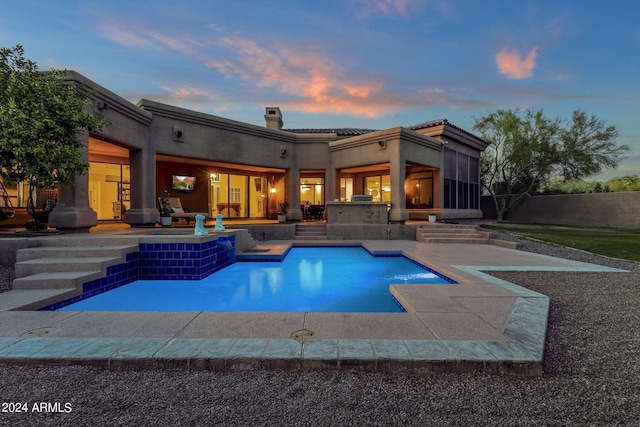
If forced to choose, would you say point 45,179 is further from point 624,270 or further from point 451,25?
point 451,25

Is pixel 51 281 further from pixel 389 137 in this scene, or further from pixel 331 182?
pixel 331 182

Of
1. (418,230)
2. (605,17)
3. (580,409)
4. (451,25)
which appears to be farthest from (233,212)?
(605,17)

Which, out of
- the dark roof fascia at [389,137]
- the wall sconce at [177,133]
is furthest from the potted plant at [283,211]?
the wall sconce at [177,133]

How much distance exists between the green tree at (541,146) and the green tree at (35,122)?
22.2 m

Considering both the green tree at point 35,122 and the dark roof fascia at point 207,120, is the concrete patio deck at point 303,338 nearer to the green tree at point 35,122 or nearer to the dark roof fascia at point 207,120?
the green tree at point 35,122

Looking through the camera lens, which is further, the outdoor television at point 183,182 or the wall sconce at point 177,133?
the outdoor television at point 183,182

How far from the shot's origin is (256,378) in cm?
205

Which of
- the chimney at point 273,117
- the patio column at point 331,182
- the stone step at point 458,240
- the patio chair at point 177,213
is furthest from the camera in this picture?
the chimney at point 273,117

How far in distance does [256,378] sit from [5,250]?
6.75 meters

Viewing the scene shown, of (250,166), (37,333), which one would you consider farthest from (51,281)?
(250,166)

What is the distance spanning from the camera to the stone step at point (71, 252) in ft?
16.7

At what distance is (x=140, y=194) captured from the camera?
10281mm

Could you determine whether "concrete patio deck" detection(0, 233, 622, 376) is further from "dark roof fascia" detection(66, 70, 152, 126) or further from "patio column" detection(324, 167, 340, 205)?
"patio column" detection(324, 167, 340, 205)

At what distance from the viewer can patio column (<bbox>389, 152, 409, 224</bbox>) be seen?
12.4 meters
